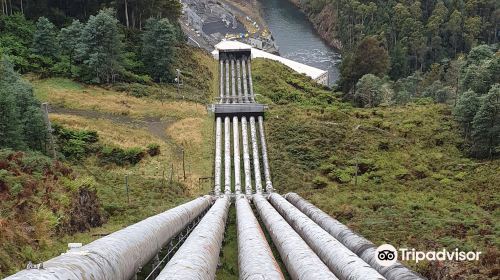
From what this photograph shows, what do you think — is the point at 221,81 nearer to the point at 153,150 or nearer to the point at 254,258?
the point at 153,150

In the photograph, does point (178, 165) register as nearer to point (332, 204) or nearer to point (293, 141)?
point (293, 141)

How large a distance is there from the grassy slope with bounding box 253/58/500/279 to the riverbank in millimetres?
91380

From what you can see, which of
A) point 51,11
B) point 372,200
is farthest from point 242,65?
point 372,200

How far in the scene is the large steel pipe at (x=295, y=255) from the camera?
14.4 meters

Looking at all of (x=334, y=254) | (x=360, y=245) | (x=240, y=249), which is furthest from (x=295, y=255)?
(x=240, y=249)

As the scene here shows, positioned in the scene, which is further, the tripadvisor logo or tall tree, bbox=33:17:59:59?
tall tree, bbox=33:17:59:59

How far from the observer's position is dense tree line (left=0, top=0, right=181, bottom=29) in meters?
73.4

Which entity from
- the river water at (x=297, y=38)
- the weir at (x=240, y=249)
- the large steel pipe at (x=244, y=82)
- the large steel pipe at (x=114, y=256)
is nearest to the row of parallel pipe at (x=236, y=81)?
the large steel pipe at (x=244, y=82)

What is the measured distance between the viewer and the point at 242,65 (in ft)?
258

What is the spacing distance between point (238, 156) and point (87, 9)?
157 ft

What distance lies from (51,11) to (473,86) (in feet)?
208

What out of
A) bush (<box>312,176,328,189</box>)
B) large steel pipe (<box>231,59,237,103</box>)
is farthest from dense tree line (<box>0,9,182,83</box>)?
bush (<box>312,176,328,189</box>)

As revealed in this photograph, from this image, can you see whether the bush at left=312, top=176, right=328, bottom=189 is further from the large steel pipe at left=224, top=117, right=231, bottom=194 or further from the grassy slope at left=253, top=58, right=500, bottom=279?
the large steel pipe at left=224, top=117, right=231, bottom=194

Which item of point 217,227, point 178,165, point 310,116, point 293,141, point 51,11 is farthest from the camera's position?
point 51,11
